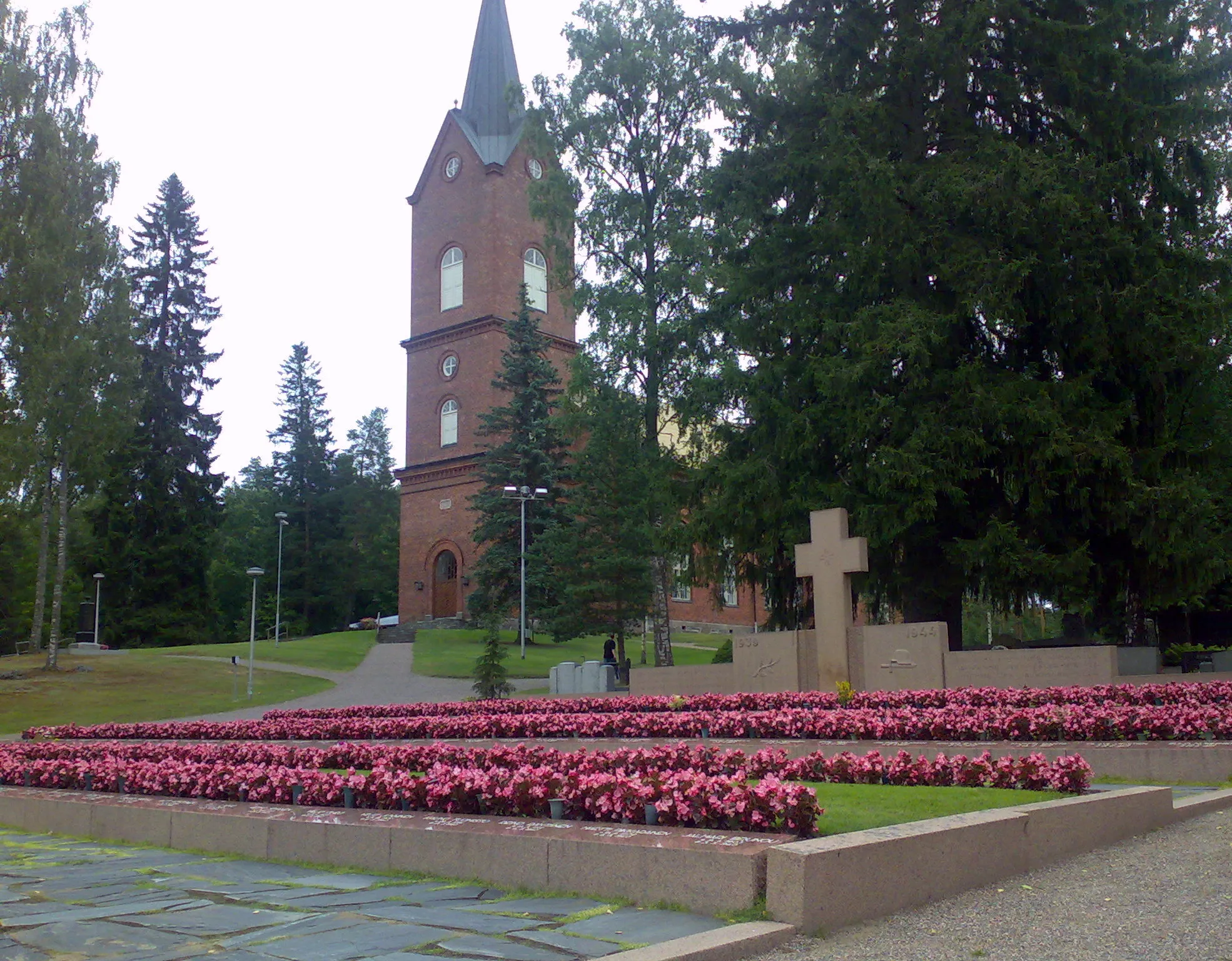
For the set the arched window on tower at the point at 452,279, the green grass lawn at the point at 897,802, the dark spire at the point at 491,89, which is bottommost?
the green grass lawn at the point at 897,802

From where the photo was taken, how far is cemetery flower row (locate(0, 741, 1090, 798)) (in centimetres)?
576

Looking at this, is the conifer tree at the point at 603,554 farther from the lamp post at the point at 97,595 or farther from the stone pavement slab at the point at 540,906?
the stone pavement slab at the point at 540,906

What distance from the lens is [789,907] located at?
467 cm

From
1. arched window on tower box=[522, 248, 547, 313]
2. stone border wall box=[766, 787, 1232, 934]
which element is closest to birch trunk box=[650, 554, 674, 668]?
stone border wall box=[766, 787, 1232, 934]

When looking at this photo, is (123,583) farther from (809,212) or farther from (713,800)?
(713,800)

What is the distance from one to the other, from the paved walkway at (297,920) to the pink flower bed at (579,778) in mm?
756

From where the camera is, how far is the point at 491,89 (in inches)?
2063

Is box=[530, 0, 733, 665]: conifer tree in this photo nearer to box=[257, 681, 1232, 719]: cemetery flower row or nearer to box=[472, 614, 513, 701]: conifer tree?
box=[472, 614, 513, 701]: conifer tree

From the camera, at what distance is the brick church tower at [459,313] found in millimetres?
49438

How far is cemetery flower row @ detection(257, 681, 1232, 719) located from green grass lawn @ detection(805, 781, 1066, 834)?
14.6 ft

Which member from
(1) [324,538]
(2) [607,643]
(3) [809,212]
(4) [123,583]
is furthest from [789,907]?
(1) [324,538]

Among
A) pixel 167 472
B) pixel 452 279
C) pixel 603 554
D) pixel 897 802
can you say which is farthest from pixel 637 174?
pixel 167 472

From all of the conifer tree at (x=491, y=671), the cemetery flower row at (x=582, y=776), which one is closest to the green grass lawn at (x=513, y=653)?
the conifer tree at (x=491, y=671)

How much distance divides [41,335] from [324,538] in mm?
37563
